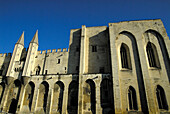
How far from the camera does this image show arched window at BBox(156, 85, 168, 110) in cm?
1522

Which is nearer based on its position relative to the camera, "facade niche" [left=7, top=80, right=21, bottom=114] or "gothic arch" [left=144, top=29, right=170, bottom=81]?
"gothic arch" [left=144, top=29, right=170, bottom=81]

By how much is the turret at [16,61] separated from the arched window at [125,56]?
18.6 metres

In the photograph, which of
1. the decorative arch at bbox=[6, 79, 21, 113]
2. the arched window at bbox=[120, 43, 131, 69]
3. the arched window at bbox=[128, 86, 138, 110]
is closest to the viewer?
the arched window at bbox=[128, 86, 138, 110]

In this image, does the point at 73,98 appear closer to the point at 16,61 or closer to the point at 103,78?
the point at 103,78

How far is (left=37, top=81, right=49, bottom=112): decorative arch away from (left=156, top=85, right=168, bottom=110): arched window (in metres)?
15.8

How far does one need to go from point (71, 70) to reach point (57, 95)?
5.46 meters

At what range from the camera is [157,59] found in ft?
59.2

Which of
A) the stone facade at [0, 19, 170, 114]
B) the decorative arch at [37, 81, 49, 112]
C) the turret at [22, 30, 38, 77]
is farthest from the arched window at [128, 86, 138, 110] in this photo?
the turret at [22, 30, 38, 77]

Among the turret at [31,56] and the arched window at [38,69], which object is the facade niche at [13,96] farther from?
the arched window at [38,69]

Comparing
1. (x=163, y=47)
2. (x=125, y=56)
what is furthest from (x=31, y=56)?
(x=163, y=47)

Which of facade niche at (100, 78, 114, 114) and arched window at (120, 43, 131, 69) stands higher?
arched window at (120, 43, 131, 69)

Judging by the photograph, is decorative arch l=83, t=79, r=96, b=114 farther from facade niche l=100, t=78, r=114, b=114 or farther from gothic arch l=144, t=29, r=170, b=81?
gothic arch l=144, t=29, r=170, b=81

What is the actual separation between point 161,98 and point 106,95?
7.19 meters

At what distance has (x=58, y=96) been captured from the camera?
18.1m
